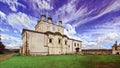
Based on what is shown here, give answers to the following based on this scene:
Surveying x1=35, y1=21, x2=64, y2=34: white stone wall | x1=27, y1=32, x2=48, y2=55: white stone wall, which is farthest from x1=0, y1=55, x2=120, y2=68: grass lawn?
x1=35, y1=21, x2=64, y2=34: white stone wall

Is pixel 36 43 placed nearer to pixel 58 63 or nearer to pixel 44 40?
pixel 44 40

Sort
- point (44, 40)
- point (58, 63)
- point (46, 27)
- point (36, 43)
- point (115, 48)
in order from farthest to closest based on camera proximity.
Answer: point (115, 48), point (46, 27), point (44, 40), point (36, 43), point (58, 63)

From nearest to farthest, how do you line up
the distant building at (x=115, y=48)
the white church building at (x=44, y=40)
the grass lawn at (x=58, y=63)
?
the grass lawn at (x=58, y=63) → the white church building at (x=44, y=40) → the distant building at (x=115, y=48)

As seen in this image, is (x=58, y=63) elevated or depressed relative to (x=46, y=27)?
depressed

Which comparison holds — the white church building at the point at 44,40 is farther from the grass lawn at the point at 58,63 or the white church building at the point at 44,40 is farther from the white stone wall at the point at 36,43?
the grass lawn at the point at 58,63

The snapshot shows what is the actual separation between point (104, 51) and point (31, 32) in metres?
29.9

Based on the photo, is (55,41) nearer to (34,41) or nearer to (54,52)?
(54,52)

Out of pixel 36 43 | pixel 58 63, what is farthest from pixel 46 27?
pixel 58 63

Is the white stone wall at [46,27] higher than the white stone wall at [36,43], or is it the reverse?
the white stone wall at [46,27]

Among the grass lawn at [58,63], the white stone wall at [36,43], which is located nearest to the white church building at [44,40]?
the white stone wall at [36,43]

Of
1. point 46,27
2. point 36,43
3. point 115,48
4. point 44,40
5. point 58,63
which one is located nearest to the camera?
point 58,63

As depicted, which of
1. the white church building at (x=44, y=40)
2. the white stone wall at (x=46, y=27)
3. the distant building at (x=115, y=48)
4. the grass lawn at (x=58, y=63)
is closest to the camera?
the grass lawn at (x=58, y=63)

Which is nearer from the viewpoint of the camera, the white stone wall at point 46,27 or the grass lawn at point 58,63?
the grass lawn at point 58,63

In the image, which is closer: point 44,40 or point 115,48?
point 44,40
